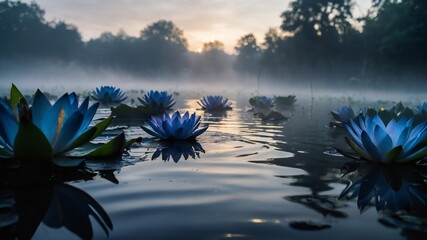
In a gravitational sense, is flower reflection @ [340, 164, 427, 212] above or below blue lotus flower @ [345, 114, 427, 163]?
below

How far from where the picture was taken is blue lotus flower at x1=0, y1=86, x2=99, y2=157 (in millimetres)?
1662

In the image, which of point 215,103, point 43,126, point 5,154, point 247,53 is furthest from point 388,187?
point 247,53

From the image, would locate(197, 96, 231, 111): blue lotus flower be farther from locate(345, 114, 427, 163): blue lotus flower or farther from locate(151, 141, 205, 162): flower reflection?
locate(345, 114, 427, 163): blue lotus flower

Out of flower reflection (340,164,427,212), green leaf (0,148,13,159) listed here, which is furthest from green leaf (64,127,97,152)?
flower reflection (340,164,427,212)

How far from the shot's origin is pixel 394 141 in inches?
85.7

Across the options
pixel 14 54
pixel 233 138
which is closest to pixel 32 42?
pixel 14 54

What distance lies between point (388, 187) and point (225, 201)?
807 millimetres

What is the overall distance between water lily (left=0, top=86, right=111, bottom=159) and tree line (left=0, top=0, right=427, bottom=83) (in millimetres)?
18177

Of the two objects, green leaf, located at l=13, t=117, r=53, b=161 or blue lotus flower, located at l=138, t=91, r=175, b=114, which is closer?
green leaf, located at l=13, t=117, r=53, b=161

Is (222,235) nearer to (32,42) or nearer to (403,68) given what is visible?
(403,68)

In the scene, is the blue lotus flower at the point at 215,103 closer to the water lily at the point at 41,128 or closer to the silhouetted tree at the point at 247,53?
the water lily at the point at 41,128

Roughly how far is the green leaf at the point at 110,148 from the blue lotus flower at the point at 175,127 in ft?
2.37

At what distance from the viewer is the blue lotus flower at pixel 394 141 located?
2.08 m

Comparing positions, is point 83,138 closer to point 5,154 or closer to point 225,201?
point 5,154
